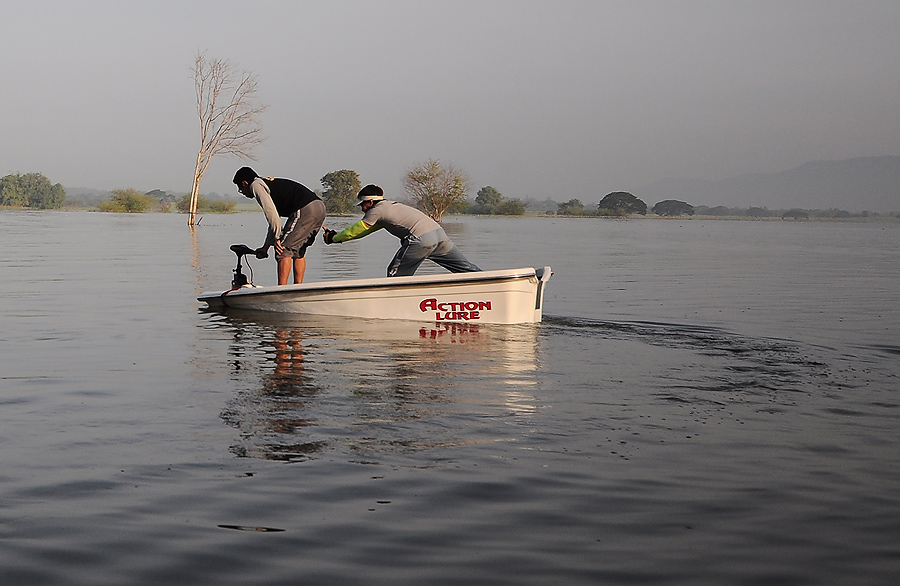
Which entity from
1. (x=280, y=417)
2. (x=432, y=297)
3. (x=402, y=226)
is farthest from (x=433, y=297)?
(x=280, y=417)

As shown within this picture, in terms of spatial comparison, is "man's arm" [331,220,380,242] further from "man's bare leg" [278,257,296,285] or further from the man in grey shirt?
"man's bare leg" [278,257,296,285]

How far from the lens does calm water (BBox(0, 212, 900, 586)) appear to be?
3910 millimetres

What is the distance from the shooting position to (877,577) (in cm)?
372

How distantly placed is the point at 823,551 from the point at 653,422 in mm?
2475

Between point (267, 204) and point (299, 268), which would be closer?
point (267, 204)

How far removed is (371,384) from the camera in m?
7.75

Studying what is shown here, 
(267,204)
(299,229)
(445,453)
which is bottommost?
(445,453)

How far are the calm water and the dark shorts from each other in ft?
5.63

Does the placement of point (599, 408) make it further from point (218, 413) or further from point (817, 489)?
point (218, 413)

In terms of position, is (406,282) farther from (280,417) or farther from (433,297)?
(280,417)

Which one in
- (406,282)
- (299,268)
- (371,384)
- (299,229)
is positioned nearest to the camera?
(371,384)

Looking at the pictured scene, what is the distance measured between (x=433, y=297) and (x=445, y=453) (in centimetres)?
646

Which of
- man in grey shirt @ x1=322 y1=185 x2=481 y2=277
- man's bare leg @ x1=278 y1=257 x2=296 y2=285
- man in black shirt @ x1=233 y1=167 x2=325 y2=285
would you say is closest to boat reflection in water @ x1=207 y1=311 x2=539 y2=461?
man in grey shirt @ x1=322 y1=185 x2=481 y2=277

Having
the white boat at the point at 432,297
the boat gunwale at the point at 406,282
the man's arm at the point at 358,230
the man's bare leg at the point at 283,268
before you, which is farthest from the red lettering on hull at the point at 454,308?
the man's bare leg at the point at 283,268
